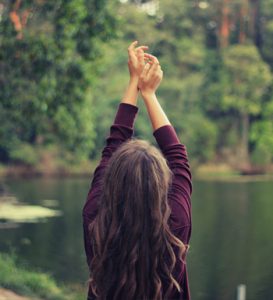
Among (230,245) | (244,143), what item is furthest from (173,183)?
(244,143)

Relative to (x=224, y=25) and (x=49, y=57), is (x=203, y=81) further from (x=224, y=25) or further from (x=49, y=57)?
(x=49, y=57)

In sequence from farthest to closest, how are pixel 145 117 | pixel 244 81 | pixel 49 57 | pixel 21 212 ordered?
1. pixel 244 81
2. pixel 145 117
3. pixel 21 212
4. pixel 49 57

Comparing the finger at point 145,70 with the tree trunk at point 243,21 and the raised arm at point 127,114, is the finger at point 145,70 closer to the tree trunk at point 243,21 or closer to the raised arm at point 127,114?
the raised arm at point 127,114

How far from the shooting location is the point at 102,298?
1.97m

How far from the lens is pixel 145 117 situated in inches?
1567

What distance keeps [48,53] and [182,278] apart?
12.3 meters

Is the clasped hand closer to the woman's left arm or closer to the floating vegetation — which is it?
the woman's left arm

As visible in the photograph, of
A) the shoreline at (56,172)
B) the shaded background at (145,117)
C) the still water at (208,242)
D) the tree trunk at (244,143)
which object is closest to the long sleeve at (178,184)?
the shaded background at (145,117)

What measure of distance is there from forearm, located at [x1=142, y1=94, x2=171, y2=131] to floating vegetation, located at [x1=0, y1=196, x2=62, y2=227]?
704 inches

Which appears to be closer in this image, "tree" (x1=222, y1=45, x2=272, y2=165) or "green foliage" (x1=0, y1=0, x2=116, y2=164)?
"green foliage" (x1=0, y1=0, x2=116, y2=164)

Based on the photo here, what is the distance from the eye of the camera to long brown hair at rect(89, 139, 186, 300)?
1892 mm

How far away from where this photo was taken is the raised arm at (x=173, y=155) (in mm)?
1970

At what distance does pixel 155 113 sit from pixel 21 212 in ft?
64.5

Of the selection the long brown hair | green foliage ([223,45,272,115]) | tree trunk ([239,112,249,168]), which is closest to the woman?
the long brown hair
